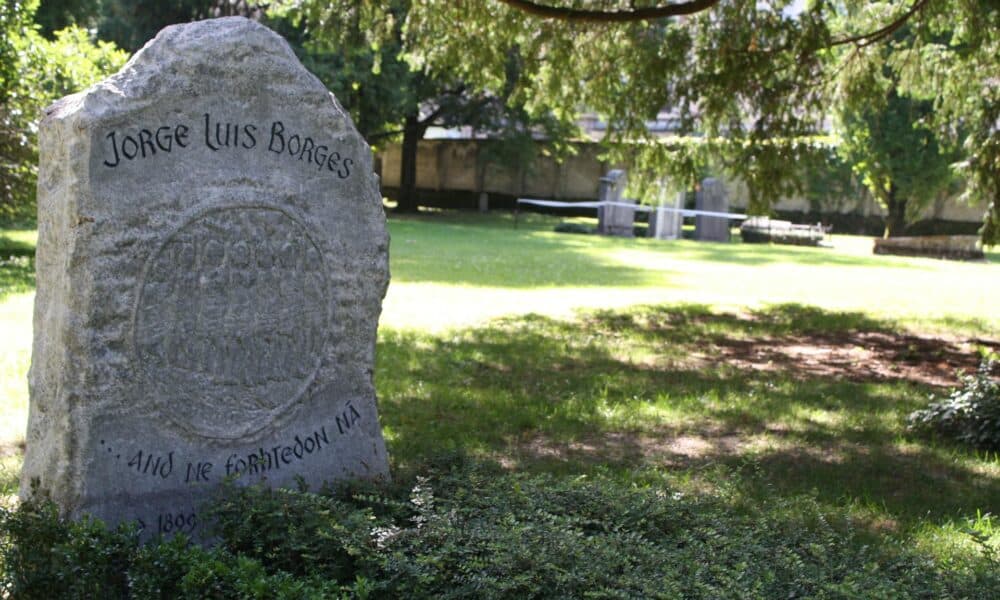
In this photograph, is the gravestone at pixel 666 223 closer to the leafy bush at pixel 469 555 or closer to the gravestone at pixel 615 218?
the gravestone at pixel 615 218

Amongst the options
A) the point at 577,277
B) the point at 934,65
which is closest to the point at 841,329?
the point at 934,65

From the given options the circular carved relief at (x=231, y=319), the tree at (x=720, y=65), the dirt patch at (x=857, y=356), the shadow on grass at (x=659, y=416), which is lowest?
the shadow on grass at (x=659, y=416)

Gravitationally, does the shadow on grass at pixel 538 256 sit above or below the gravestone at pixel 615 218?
below

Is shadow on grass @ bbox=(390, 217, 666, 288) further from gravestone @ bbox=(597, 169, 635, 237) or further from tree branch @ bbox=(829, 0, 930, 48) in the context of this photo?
tree branch @ bbox=(829, 0, 930, 48)

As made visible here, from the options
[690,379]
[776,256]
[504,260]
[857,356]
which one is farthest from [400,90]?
[690,379]

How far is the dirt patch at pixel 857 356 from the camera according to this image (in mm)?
9531

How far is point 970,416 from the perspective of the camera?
7.15 meters

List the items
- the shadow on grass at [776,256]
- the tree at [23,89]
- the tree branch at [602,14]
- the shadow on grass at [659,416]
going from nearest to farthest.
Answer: the shadow on grass at [659,416]
the tree branch at [602,14]
the tree at [23,89]
the shadow on grass at [776,256]

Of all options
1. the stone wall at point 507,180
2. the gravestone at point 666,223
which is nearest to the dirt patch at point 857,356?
the gravestone at point 666,223

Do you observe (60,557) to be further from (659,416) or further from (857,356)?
(857,356)

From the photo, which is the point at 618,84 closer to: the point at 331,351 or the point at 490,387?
the point at 490,387

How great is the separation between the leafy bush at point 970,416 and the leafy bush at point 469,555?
267cm

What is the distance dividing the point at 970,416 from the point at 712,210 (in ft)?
71.4

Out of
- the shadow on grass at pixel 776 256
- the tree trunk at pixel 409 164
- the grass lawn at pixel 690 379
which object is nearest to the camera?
the grass lawn at pixel 690 379
